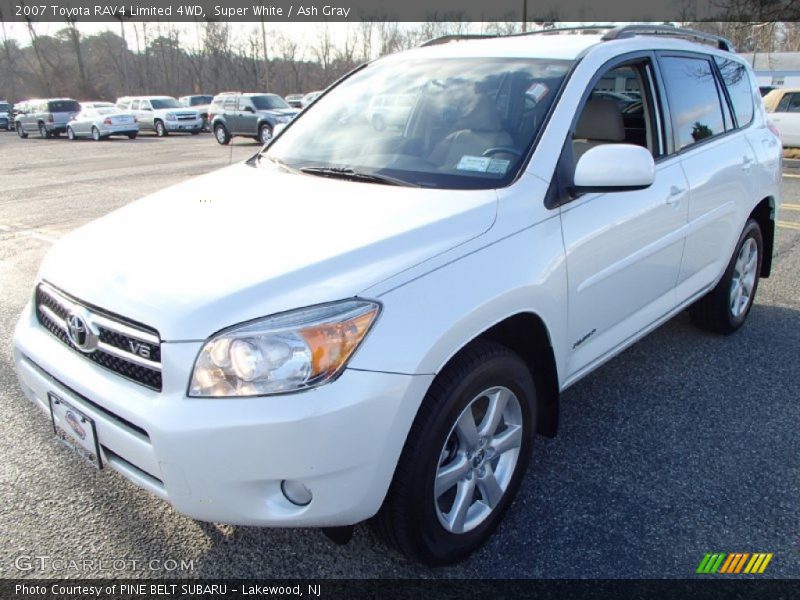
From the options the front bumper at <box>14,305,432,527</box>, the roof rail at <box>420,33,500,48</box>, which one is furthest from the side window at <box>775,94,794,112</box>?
Answer: the front bumper at <box>14,305,432,527</box>

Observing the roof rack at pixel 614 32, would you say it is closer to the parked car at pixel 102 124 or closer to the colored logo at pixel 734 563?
the colored logo at pixel 734 563

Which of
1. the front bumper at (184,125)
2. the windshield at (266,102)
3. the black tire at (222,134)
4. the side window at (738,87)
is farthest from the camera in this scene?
the front bumper at (184,125)

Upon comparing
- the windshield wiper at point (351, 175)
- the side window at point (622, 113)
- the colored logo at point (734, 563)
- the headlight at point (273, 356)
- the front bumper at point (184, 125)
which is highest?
the side window at point (622, 113)

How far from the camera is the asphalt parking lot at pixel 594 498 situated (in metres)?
2.40

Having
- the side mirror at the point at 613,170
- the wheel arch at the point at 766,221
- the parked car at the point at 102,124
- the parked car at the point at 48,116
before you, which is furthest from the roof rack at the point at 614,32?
the parked car at the point at 48,116

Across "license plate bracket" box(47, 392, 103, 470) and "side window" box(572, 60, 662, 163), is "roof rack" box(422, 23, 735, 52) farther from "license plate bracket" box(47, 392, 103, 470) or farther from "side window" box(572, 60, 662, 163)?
"license plate bracket" box(47, 392, 103, 470)

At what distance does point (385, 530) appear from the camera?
85.4 inches

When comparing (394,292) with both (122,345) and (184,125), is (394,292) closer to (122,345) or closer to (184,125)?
(122,345)

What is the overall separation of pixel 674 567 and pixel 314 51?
67163mm

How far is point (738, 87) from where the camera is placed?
432cm

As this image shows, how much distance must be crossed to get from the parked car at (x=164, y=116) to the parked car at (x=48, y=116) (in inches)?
99.3

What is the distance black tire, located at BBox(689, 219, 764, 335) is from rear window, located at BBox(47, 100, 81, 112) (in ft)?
106

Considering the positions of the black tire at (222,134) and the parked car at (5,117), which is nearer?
the black tire at (222,134)

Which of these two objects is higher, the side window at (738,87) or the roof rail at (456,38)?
the roof rail at (456,38)
